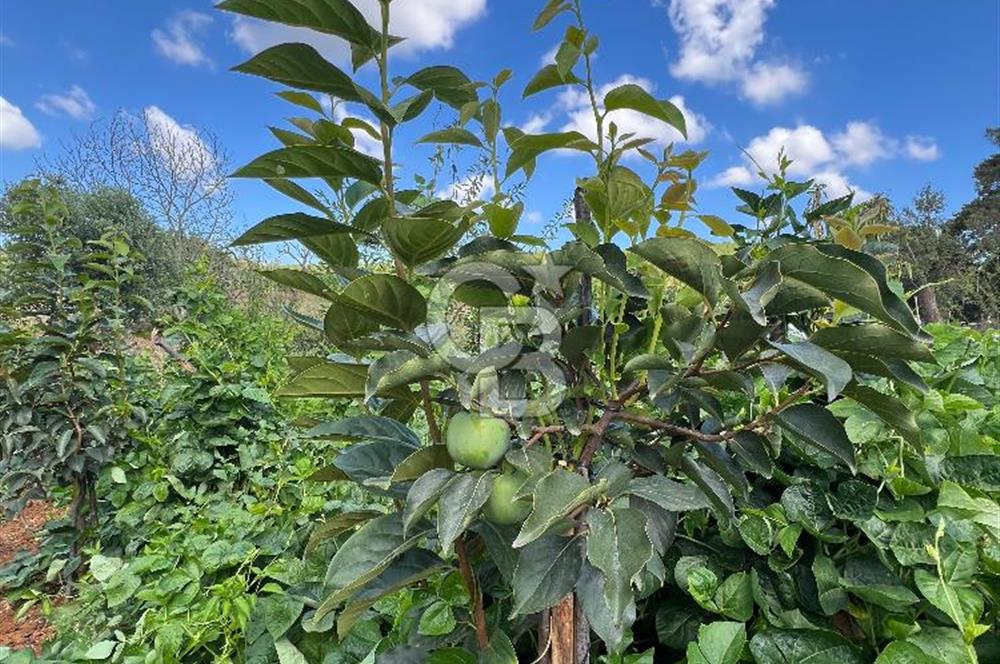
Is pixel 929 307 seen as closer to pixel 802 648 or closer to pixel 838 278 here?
pixel 802 648

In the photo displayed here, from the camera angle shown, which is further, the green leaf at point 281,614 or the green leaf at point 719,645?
the green leaf at point 281,614

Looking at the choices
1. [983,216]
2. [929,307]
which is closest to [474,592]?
[929,307]

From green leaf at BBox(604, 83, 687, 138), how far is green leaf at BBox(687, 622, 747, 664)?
566 mm

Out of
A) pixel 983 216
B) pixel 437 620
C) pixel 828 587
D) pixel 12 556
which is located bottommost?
pixel 12 556

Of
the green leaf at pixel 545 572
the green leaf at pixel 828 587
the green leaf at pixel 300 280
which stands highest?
the green leaf at pixel 300 280

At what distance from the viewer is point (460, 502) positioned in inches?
22.8

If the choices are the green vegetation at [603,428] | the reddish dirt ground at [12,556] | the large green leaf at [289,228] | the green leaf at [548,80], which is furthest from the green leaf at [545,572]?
the reddish dirt ground at [12,556]

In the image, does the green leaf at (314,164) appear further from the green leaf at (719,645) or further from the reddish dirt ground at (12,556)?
the reddish dirt ground at (12,556)

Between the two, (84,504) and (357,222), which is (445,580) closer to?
(357,222)

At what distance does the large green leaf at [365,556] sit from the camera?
0.64 meters

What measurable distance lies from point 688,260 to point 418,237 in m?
0.26

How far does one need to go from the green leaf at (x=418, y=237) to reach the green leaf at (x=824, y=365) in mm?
319

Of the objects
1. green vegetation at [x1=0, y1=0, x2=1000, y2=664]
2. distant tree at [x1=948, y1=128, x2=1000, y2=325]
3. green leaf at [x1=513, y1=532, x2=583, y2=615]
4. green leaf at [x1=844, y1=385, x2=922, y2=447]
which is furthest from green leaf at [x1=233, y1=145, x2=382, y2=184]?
distant tree at [x1=948, y1=128, x2=1000, y2=325]

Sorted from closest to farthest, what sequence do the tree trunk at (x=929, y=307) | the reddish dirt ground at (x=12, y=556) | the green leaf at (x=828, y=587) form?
the green leaf at (x=828, y=587) → the tree trunk at (x=929, y=307) → the reddish dirt ground at (x=12, y=556)
